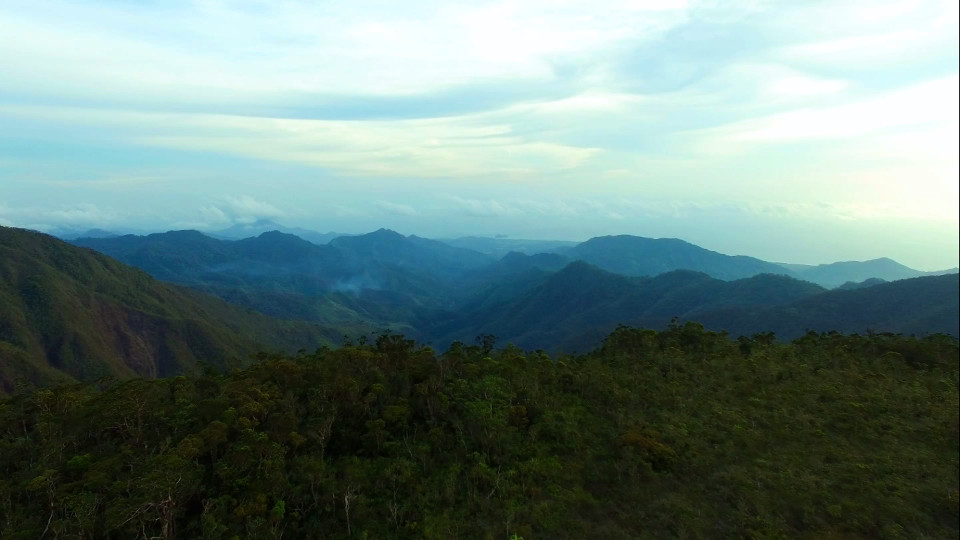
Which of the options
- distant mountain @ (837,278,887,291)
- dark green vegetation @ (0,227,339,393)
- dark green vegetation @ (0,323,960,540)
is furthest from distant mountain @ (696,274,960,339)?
dark green vegetation @ (0,227,339,393)

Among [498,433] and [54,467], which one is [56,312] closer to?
[54,467]

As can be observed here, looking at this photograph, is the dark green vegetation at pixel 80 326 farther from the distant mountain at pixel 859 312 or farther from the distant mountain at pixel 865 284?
the distant mountain at pixel 865 284

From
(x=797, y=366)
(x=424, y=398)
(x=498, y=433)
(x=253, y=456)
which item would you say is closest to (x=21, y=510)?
(x=253, y=456)

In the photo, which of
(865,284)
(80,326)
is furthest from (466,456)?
(865,284)

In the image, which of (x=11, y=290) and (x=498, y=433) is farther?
(x=11, y=290)

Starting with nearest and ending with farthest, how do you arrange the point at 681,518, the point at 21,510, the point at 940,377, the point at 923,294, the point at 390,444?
the point at 21,510, the point at 681,518, the point at 390,444, the point at 940,377, the point at 923,294

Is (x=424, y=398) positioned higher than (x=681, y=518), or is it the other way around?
(x=424, y=398)

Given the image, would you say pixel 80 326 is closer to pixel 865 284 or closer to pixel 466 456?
pixel 466 456
